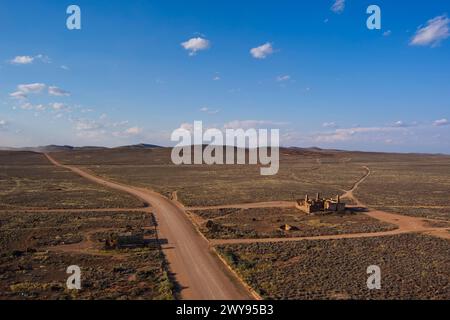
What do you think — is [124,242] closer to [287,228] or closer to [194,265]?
[194,265]

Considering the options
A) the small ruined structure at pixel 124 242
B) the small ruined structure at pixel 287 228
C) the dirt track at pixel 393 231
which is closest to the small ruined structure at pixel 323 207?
the dirt track at pixel 393 231

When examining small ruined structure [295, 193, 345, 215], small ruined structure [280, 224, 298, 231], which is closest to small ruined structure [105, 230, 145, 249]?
small ruined structure [280, 224, 298, 231]

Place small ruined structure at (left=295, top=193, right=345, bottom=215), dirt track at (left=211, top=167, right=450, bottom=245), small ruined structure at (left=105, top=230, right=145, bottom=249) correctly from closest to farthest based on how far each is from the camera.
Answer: small ruined structure at (left=105, top=230, right=145, bottom=249)
dirt track at (left=211, top=167, right=450, bottom=245)
small ruined structure at (left=295, top=193, right=345, bottom=215)

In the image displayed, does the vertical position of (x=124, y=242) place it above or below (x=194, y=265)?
above

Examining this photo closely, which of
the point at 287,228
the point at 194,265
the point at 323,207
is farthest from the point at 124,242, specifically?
the point at 323,207

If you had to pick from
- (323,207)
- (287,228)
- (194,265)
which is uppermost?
(323,207)

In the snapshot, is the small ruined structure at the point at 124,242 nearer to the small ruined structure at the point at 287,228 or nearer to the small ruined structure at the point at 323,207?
the small ruined structure at the point at 287,228

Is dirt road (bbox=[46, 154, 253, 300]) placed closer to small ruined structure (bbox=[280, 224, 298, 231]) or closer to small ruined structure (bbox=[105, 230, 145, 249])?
small ruined structure (bbox=[105, 230, 145, 249])

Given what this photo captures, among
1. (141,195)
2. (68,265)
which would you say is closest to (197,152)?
(141,195)

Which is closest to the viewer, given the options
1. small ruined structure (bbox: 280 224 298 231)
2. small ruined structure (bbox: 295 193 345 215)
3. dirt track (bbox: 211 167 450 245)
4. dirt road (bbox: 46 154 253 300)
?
dirt road (bbox: 46 154 253 300)
